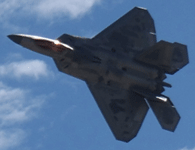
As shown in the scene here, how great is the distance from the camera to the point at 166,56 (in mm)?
46250

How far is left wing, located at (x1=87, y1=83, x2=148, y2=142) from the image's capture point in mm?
46369

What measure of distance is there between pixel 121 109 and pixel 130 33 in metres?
7.70

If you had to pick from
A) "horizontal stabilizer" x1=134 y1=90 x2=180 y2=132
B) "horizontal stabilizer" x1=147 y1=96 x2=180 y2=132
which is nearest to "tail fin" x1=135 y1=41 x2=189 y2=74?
"horizontal stabilizer" x1=134 y1=90 x2=180 y2=132

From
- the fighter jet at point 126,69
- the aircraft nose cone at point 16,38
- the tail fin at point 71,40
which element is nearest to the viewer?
the aircraft nose cone at point 16,38

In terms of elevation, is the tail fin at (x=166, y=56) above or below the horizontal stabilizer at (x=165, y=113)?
above

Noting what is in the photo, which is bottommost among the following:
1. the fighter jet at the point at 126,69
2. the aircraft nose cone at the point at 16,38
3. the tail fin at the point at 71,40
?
the fighter jet at the point at 126,69

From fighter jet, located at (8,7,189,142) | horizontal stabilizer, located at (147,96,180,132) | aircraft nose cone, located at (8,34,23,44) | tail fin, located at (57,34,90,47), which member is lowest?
horizontal stabilizer, located at (147,96,180,132)

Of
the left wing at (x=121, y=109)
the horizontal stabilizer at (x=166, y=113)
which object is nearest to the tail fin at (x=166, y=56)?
the horizontal stabilizer at (x=166, y=113)

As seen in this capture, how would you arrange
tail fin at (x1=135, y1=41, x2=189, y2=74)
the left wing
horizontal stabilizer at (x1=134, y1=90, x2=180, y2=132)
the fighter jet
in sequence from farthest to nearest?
horizontal stabilizer at (x1=134, y1=90, x2=180, y2=132) < the left wing < tail fin at (x1=135, y1=41, x2=189, y2=74) < the fighter jet

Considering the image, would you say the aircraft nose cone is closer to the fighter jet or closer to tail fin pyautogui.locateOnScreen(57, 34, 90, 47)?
the fighter jet

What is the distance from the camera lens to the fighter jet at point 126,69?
44406mm

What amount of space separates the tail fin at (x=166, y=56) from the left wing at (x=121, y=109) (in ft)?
12.1

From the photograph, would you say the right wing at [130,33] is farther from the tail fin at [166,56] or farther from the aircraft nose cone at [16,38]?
the aircraft nose cone at [16,38]

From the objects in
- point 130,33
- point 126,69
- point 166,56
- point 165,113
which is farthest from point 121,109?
point 130,33
